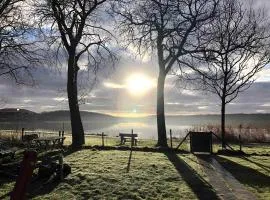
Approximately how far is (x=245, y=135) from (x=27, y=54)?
20328 millimetres

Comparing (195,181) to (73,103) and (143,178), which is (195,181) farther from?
(73,103)

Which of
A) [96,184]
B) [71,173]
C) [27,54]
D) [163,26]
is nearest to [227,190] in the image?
[96,184]

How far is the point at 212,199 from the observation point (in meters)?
13.1

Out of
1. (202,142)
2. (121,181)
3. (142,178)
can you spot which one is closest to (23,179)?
(121,181)

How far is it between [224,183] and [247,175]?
243cm

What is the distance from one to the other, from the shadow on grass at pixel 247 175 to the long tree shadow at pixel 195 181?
172 centimetres

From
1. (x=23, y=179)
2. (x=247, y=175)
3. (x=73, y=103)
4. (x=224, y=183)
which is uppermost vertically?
(x=73, y=103)

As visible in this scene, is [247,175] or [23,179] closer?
[23,179]

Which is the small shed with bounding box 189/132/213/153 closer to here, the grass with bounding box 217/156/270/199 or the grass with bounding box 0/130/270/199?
the grass with bounding box 217/156/270/199

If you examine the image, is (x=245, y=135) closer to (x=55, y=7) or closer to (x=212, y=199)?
(x=55, y=7)

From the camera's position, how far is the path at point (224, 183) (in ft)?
44.4

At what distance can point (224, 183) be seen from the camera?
15.7 metres

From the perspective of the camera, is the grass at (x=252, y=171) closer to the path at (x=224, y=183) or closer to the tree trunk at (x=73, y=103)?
the path at (x=224, y=183)

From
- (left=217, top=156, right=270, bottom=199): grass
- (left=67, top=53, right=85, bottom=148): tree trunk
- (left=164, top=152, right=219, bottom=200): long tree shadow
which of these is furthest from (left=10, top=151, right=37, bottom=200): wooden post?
(left=67, top=53, right=85, bottom=148): tree trunk
